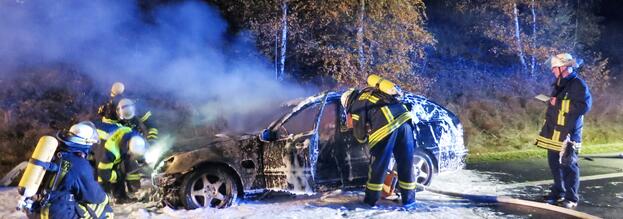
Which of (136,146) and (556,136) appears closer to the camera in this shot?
(136,146)

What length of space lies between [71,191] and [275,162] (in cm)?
266

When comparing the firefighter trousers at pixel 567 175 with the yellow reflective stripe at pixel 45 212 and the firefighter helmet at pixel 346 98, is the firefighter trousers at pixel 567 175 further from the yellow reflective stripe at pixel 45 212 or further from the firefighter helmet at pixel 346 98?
the yellow reflective stripe at pixel 45 212

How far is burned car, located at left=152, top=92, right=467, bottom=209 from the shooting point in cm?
571

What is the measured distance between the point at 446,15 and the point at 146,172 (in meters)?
14.4

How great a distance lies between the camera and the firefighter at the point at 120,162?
552 centimetres

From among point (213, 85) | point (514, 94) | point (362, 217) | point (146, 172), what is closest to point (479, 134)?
point (514, 94)

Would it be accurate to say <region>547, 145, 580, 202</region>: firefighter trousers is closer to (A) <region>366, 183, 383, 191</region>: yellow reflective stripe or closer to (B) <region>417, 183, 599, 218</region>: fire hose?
(B) <region>417, 183, 599, 218</region>: fire hose

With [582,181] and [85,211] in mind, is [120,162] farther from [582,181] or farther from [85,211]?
[582,181]

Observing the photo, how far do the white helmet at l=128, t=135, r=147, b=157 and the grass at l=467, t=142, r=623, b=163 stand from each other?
21.3ft

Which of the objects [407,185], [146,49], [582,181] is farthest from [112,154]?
[146,49]

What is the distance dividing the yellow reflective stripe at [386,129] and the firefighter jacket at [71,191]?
10.2 ft

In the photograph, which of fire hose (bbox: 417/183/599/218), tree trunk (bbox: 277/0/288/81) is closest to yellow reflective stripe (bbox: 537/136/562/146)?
fire hose (bbox: 417/183/599/218)

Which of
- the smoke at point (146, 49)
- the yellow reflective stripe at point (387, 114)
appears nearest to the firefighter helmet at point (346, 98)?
the yellow reflective stripe at point (387, 114)

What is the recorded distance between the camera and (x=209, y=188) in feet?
19.1
